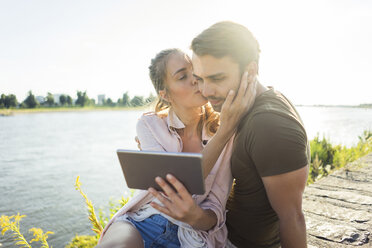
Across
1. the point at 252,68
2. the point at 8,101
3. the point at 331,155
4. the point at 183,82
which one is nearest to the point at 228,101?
the point at 252,68

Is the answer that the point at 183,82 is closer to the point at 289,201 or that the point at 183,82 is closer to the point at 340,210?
the point at 289,201

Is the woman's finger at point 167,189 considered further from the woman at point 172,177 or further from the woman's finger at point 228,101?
the woman's finger at point 228,101

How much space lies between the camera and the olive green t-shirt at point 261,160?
1.35 m

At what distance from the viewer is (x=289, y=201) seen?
4.66ft

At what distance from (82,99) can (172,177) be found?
3498 inches

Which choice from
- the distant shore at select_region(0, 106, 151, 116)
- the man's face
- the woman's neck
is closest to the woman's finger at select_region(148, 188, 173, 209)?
the man's face

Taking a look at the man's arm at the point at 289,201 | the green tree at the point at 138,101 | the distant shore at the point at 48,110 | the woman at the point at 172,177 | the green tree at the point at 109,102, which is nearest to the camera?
the man's arm at the point at 289,201

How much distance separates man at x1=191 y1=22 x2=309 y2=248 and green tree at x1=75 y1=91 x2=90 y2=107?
86661 millimetres

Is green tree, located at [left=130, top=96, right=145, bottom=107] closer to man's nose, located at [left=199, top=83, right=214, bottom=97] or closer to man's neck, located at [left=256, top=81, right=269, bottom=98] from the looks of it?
man's nose, located at [left=199, top=83, right=214, bottom=97]

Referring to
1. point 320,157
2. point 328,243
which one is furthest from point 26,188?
point 328,243

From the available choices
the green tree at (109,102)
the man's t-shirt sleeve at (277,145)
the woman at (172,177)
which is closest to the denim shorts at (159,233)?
the woman at (172,177)

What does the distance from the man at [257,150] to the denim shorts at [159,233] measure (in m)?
0.41

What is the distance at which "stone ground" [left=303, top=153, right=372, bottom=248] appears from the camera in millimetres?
2070

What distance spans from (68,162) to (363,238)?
451 inches
